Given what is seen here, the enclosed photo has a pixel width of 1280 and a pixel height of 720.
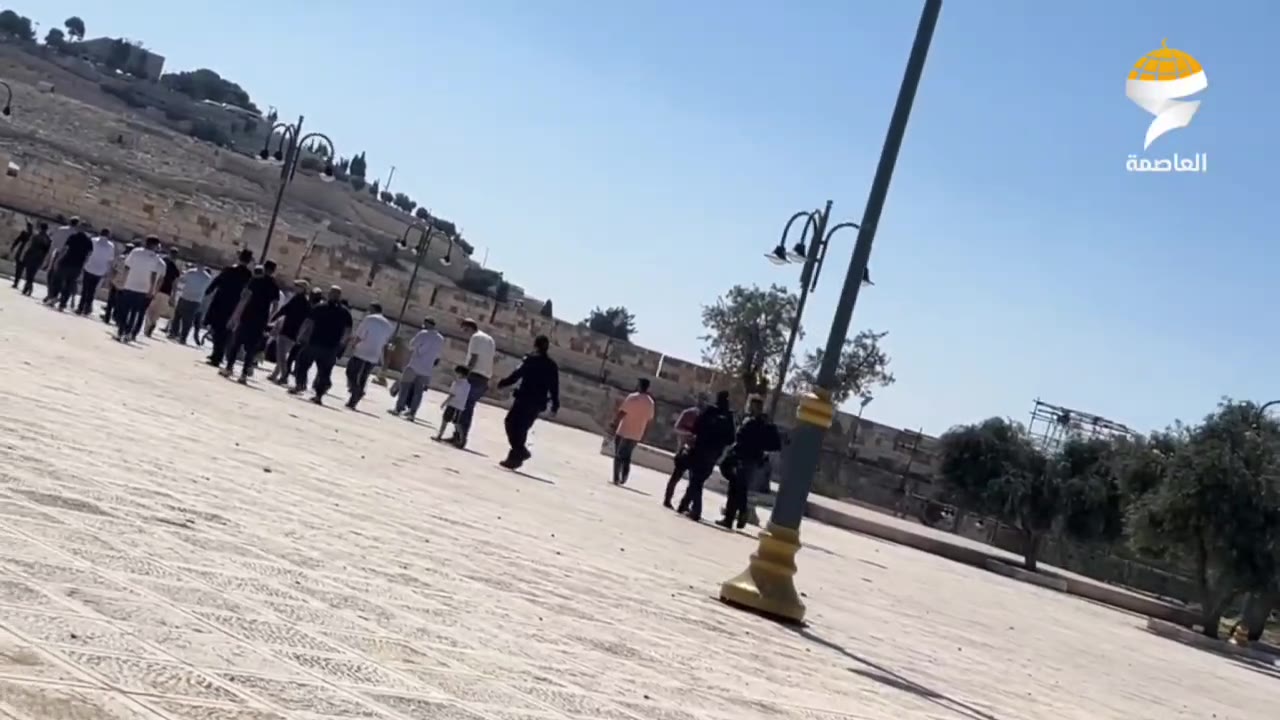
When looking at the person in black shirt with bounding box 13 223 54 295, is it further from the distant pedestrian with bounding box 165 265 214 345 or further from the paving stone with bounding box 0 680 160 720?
the paving stone with bounding box 0 680 160 720

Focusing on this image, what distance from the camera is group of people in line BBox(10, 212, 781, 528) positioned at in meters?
17.2

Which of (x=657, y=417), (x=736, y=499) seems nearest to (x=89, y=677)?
(x=736, y=499)

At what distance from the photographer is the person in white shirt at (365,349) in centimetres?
1989

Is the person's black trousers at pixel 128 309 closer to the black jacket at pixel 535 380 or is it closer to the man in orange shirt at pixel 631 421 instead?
the man in orange shirt at pixel 631 421

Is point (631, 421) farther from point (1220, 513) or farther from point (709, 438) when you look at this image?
point (1220, 513)

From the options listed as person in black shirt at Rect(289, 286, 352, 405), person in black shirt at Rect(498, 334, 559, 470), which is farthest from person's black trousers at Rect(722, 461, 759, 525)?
person in black shirt at Rect(289, 286, 352, 405)

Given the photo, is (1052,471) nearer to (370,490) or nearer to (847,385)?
(847,385)

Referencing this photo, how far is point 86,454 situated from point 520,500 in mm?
5466

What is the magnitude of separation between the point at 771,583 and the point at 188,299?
686 inches

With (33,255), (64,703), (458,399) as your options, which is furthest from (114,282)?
(64,703)

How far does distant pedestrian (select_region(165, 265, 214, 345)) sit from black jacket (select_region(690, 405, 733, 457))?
9.79m

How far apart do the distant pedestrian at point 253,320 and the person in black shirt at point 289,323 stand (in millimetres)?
723

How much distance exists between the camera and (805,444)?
384 inches

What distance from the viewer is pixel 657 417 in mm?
49844
